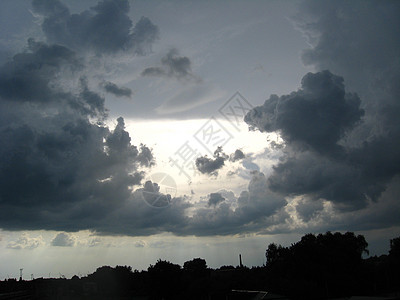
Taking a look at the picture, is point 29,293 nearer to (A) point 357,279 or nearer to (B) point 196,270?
(B) point 196,270

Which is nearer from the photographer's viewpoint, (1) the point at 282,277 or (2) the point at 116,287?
(1) the point at 282,277

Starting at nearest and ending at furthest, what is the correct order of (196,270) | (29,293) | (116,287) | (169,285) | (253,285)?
→ (253,285)
(169,285)
(29,293)
(116,287)
(196,270)

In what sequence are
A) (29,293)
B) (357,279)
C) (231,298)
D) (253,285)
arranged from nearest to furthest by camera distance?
(231,298)
(253,285)
(357,279)
(29,293)

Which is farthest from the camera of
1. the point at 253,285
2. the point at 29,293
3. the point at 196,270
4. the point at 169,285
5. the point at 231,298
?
the point at 196,270

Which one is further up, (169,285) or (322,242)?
(322,242)

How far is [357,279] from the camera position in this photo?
75.8 m

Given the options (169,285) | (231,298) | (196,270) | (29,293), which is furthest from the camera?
(196,270)

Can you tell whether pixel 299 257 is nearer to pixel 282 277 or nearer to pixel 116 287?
pixel 282 277

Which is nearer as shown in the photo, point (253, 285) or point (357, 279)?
point (253, 285)

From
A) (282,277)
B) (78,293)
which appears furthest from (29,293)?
(282,277)

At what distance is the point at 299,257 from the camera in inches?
3091

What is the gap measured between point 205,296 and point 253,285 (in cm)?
1015

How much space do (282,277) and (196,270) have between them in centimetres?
4762

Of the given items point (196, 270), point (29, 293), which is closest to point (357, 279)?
point (196, 270)
